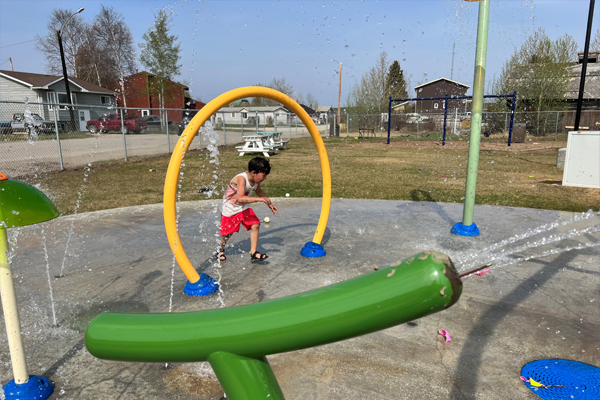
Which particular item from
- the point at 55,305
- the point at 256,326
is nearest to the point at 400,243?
the point at 55,305

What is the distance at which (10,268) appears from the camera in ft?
7.32

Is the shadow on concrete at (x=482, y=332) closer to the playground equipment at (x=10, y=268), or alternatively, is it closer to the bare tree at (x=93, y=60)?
the playground equipment at (x=10, y=268)

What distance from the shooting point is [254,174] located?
4.49 meters

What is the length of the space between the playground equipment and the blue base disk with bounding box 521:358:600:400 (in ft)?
9.68

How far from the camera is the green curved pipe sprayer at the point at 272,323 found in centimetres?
58

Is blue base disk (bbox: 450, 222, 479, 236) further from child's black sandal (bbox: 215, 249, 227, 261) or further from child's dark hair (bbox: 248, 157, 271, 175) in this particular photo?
child's black sandal (bbox: 215, 249, 227, 261)

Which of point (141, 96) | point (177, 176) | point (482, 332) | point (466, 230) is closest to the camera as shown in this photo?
point (482, 332)

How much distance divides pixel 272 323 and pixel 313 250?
4.16 meters

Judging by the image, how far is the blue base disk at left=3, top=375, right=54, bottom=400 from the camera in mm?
2381

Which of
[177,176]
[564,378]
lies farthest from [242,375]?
[177,176]

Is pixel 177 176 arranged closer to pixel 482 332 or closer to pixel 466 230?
pixel 482 332

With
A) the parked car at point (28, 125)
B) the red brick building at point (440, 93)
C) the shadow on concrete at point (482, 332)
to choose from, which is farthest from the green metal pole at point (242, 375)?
the red brick building at point (440, 93)

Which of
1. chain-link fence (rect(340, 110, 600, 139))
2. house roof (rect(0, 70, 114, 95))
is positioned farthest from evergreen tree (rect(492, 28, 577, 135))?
house roof (rect(0, 70, 114, 95))

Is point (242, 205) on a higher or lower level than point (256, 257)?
higher
